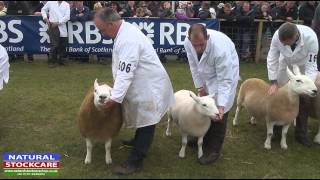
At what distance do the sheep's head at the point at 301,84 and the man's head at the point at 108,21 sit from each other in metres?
2.59

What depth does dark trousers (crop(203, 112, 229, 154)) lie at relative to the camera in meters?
6.16

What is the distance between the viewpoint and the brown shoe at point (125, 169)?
5.64 meters

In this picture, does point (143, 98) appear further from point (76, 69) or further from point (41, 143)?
point (76, 69)

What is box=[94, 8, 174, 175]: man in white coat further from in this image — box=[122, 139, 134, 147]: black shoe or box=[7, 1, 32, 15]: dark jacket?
box=[7, 1, 32, 15]: dark jacket

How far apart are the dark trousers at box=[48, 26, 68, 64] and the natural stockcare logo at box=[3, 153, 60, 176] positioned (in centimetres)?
653

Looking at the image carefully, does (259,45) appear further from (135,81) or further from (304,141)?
(135,81)

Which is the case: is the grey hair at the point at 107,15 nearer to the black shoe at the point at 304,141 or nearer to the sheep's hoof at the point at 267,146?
the sheep's hoof at the point at 267,146

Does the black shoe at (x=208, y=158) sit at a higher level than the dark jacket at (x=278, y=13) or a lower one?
lower

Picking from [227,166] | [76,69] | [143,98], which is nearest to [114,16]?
[143,98]

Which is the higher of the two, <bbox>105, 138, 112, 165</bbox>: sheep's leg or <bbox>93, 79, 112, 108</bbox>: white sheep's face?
<bbox>93, 79, 112, 108</bbox>: white sheep's face

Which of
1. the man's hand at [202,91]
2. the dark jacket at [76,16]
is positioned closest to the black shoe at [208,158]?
the man's hand at [202,91]

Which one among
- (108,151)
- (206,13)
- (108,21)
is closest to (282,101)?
(108,151)

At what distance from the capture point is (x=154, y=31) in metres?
12.7

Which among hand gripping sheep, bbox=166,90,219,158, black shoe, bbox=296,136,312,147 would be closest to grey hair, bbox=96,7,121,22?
hand gripping sheep, bbox=166,90,219,158
